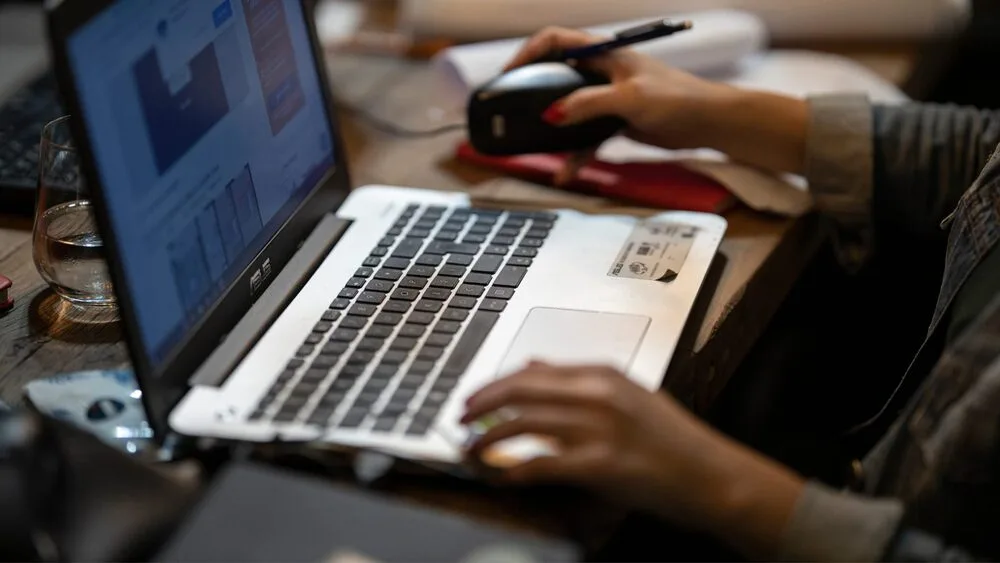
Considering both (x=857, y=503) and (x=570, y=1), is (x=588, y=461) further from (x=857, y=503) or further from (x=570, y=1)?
(x=570, y=1)

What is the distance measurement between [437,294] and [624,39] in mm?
359

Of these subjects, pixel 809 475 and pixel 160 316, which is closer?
pixel 160 316

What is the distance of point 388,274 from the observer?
0.86 m

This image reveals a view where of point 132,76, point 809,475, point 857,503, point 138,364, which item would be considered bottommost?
point 809,475

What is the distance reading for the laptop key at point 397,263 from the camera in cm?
87

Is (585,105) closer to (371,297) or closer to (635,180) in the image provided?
(635,180)

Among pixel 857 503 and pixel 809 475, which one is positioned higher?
pixel 857 503

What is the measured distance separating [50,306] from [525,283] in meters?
0.37

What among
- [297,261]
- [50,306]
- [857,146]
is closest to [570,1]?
[857,146]

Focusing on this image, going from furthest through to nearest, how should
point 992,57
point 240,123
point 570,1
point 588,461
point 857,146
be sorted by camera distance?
point 992,57, point 570,1, point 857,146, point 240,123, point 588,461

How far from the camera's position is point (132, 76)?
678 millimetres

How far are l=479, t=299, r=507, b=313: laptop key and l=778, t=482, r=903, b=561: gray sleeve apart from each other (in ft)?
0.82

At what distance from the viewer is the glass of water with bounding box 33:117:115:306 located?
0.86 m

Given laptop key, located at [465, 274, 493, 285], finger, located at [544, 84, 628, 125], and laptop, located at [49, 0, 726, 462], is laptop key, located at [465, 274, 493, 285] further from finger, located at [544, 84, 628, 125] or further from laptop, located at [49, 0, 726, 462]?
finger, located at [544, 84, 628, 125]
